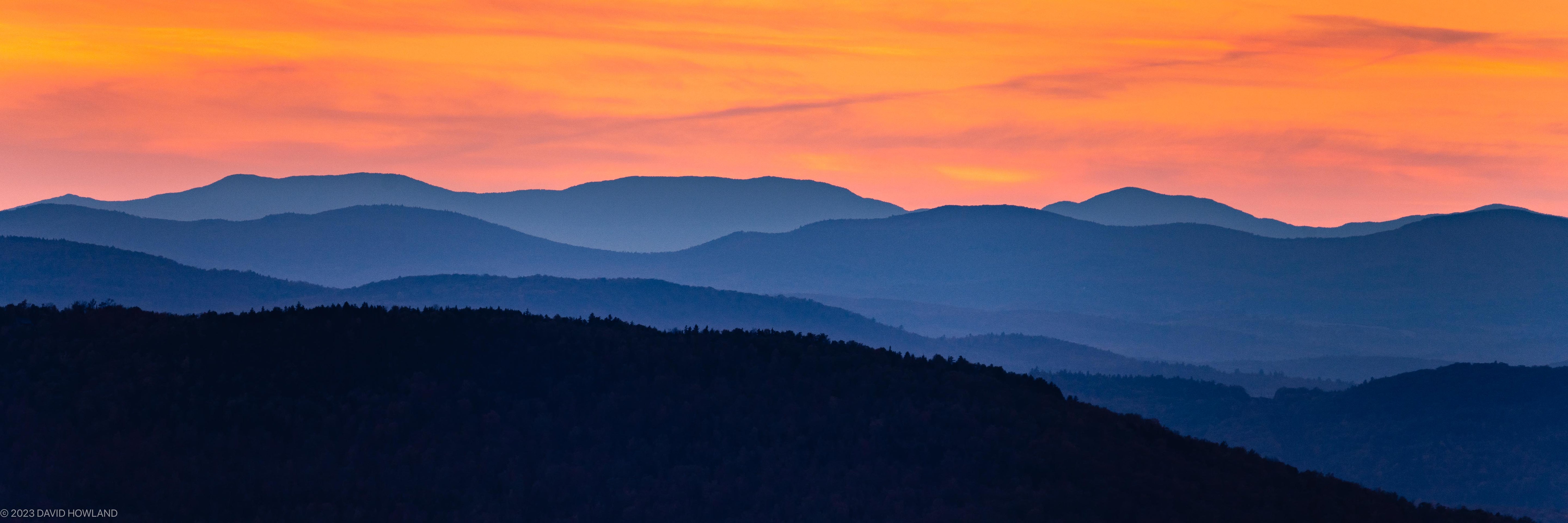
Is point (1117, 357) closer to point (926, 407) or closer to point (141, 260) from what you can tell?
point (141, 260)

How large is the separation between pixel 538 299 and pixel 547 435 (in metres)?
108

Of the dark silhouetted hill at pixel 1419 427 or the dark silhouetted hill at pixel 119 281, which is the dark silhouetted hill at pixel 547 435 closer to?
the dark silhouetted hill at pixel 1419 427

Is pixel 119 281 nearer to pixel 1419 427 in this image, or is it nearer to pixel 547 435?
pixel 547 435

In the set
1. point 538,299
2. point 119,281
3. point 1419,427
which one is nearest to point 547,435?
point 1419,427

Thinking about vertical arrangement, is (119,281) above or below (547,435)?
above

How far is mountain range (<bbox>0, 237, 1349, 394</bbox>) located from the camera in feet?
396

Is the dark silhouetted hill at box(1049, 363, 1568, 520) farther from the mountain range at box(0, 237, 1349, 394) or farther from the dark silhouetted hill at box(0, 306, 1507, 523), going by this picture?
the dark silhouetted hill at box(0, 306, 1507, 523)

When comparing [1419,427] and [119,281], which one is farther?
[119,281]

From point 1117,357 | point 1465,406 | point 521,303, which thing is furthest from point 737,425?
point 1117,357

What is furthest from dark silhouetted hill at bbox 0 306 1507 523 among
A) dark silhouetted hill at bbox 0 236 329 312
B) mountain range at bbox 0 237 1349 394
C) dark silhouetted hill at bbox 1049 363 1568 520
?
dark silhouetted hill at bbox 0 236 329 312

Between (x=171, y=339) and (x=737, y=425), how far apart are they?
531 inches

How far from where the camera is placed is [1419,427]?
3718 inches

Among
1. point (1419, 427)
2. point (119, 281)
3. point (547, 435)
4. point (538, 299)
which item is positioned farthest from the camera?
point (538, 299)

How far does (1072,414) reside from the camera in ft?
107
